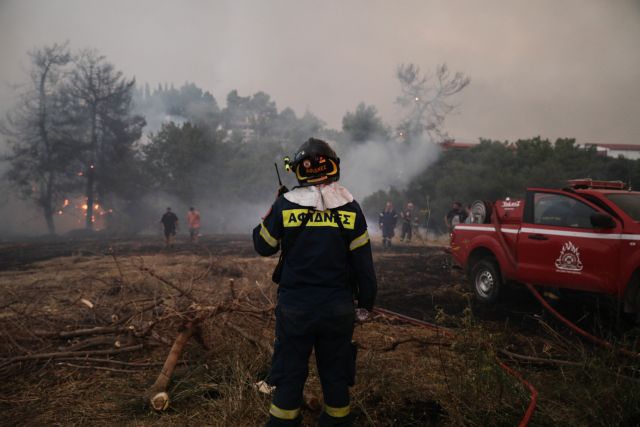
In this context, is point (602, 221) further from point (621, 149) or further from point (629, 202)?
point (621, 149)

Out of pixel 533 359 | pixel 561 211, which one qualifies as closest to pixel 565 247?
pixel 561 211

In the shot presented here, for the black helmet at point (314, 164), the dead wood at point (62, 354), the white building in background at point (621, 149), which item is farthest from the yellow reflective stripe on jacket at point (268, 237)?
the white building in background at point (621, 149)

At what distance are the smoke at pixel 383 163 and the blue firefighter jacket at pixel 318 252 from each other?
23.9 meters

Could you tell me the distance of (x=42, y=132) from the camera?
2947cm

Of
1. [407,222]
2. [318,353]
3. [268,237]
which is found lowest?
[318,353]

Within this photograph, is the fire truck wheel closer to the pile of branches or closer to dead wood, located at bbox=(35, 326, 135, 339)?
the pile of branches

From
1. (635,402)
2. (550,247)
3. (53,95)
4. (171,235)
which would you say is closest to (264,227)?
(635,402)

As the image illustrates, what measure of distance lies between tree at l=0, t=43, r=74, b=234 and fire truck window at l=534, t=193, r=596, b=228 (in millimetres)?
30891

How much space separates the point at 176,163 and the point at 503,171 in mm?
22862

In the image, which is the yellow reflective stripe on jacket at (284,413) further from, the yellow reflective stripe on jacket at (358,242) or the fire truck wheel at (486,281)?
the fire truck wheel at (486,281)

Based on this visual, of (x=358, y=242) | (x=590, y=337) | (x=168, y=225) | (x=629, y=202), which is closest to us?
(x=358, y=242)

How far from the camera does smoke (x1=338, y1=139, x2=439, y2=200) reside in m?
26.8

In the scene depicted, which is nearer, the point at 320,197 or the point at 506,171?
the point at 320,197

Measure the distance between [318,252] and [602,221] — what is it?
3.93m
